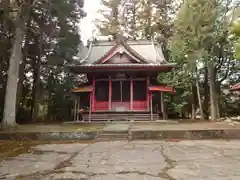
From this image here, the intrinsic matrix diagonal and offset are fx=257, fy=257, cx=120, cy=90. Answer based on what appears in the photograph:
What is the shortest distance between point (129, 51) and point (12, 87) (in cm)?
827

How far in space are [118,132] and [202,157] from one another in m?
4.29

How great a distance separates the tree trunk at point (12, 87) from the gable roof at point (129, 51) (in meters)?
6.00

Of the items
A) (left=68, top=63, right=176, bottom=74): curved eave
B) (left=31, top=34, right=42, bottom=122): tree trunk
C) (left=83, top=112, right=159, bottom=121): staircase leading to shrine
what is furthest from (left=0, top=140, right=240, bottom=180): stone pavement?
(left=31, top=34, right=42, bottom=122): tree trunk

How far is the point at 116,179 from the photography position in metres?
3.36

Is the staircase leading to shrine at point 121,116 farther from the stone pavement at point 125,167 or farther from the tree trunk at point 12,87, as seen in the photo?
the stone pavement at point 125,167

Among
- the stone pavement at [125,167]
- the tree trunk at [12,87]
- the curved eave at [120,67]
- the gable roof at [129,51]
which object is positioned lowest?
the stone pavement at [125,167]

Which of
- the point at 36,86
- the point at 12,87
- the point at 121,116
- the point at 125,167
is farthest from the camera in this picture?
the point at 36,86

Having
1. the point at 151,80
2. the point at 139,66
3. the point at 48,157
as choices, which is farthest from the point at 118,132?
the point at 151,80

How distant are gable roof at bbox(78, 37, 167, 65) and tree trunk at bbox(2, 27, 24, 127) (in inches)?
236

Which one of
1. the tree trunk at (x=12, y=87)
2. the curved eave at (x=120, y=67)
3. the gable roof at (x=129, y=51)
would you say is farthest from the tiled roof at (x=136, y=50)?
the tree trunk at (x=12, y=87)

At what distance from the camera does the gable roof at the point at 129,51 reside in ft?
55.7

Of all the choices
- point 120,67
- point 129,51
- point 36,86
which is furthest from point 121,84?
point 36,86

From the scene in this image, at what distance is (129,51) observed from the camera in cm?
1677

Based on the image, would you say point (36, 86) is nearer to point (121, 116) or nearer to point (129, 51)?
point (121, 116)
